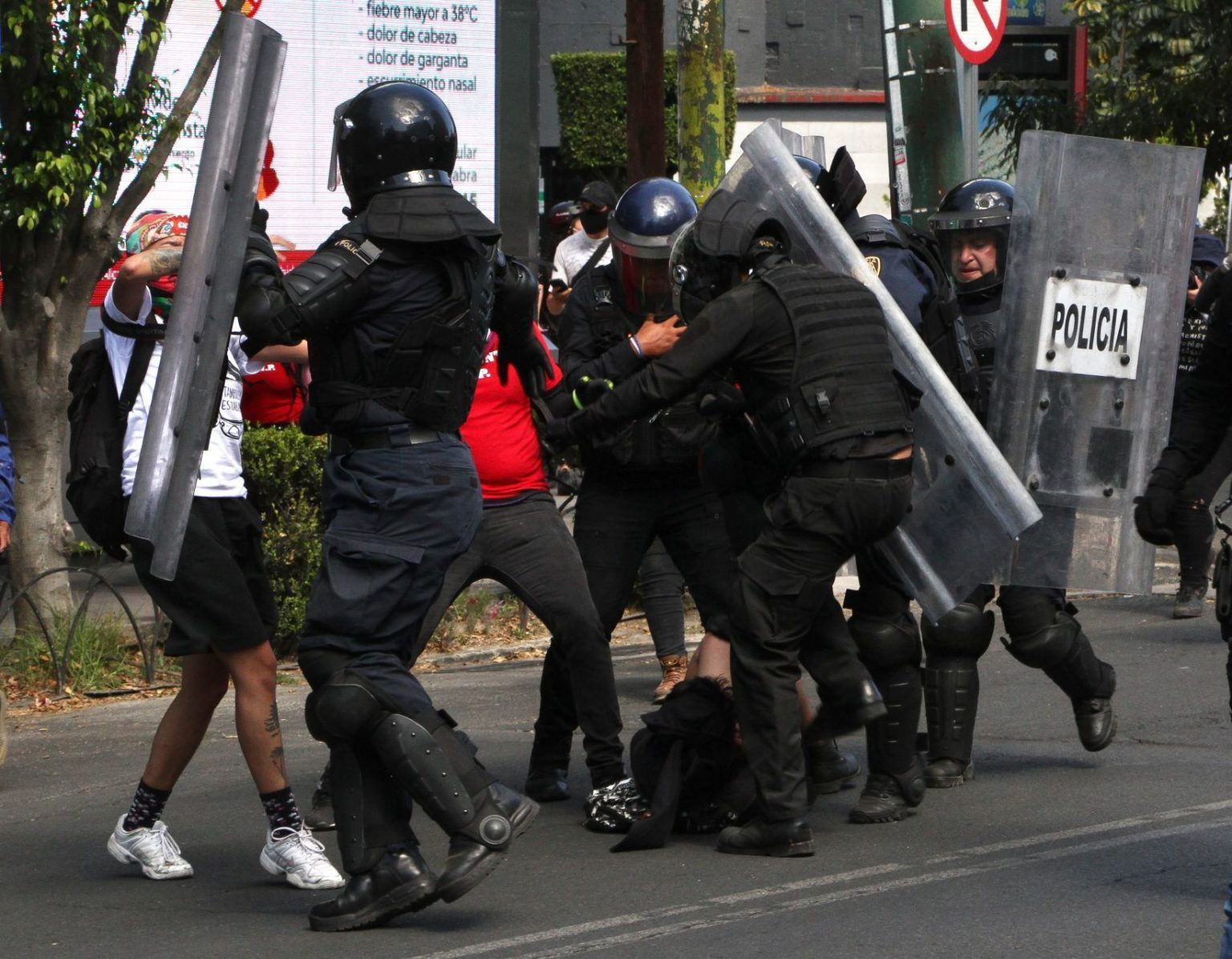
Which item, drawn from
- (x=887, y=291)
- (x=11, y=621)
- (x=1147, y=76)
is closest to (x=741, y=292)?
→ (x=887, y=291)

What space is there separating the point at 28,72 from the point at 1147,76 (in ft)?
37.8

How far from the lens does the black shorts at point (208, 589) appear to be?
4895mm

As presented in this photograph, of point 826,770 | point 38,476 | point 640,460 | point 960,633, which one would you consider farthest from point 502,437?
point 38,476

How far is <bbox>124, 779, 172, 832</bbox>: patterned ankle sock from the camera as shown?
515cm

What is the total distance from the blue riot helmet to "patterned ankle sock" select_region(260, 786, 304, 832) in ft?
6.26

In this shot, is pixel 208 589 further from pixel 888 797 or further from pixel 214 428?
pixel 888 797

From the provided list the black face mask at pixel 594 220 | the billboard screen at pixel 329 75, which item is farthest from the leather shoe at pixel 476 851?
the billboard screen at pixel 329 75

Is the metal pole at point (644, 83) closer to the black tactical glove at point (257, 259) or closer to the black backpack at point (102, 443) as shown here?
the black backpack at point (102, 443)

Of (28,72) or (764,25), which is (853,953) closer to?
(28,72)

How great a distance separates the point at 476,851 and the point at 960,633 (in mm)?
2222

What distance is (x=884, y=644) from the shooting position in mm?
5742

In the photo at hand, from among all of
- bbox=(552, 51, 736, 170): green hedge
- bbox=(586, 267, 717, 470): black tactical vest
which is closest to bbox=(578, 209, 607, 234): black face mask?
bbox=(586, 267, 717, 470): black tactical vest

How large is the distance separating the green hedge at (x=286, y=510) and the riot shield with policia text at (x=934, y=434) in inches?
140

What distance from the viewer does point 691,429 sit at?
5930 mm
